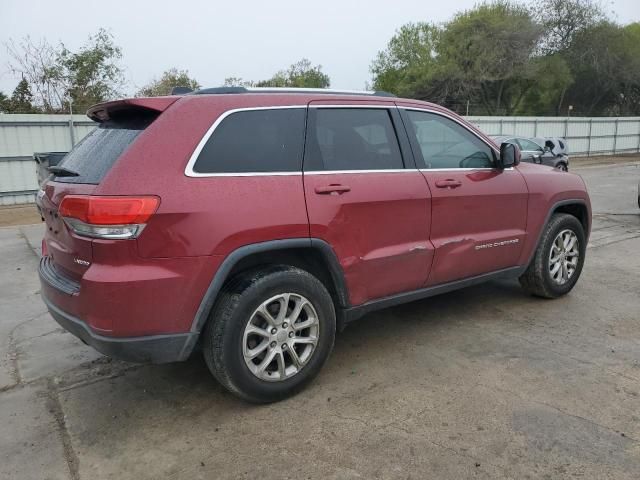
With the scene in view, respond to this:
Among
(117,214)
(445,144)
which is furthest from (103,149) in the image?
(445,144)

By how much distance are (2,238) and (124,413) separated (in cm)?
675

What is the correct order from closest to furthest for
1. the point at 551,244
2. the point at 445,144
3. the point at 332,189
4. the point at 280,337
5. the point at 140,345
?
the point at 140,345 < the point at 280,337 < the point at 332,189 < the point at 445,144 < the point at 551,244

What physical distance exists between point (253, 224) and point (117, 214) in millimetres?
695

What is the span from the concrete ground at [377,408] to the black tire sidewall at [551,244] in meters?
0.27

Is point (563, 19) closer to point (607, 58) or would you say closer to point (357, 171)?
point (607, 58)

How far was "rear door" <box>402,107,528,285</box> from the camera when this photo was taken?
3865 millimetres

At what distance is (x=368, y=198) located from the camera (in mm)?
3412

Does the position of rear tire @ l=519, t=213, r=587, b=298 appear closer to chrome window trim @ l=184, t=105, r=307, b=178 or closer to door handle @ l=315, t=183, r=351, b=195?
door handle @ l=315, t=183, r=351, b=195

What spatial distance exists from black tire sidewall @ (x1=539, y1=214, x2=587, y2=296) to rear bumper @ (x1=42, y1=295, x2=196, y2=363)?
10.8 ft

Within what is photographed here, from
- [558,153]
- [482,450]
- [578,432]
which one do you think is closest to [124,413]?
[482,450]

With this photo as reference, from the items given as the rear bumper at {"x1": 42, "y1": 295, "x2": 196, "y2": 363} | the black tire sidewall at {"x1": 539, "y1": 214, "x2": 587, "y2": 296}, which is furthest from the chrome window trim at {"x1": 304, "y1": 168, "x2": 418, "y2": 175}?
the black tire sidewall at {"x1": 539, "y1": 214, "x2": 587, "y2": 296}

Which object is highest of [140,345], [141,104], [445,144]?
[141,104]

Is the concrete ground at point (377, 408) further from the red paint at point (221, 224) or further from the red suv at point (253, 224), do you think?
the red paint at point (221, 224)

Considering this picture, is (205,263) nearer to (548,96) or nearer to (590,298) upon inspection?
(590,298)
